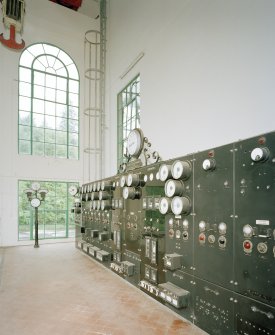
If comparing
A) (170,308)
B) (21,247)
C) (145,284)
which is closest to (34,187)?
(21,247)

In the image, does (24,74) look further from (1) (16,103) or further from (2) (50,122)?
(2) (50,122)

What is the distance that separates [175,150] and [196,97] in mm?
1248

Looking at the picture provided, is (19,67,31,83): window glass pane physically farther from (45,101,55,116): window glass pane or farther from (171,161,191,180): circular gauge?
(171,161,191,180): circular gauge

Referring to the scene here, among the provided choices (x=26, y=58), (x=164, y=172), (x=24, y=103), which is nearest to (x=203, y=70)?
(x=164, y=172)

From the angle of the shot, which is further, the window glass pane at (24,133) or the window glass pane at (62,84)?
the window glass pane at (62,84)

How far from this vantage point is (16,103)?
31.1ft

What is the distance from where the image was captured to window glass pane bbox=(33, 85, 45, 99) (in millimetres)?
10039

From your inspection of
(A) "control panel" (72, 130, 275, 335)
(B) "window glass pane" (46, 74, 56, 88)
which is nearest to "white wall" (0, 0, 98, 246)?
(B) "window glass pane" (46, 74, 56, 88)

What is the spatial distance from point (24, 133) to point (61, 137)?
138cm

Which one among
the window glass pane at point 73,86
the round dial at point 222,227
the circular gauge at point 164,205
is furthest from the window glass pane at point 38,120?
the round dial at point 222,227

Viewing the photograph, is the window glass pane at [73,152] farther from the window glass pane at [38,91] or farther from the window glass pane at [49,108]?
the window glass pane at [38,91]

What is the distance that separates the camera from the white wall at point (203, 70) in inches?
155

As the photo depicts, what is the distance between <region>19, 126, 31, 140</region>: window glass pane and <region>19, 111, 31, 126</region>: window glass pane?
0.52 ft

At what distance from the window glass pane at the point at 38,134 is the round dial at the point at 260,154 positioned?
29.4 feet
